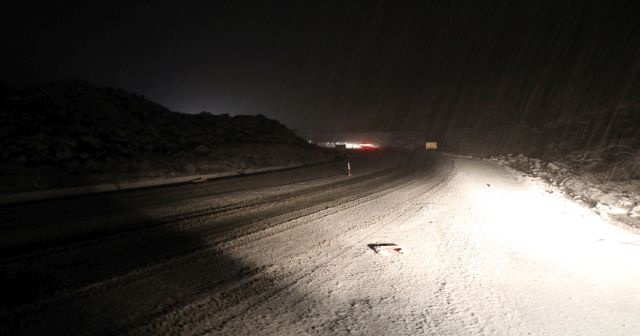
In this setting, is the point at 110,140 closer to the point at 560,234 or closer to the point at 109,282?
the point at 109,282

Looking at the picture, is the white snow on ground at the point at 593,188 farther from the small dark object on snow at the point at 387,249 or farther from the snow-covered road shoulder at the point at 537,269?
the small dark object on snow at the point at 387,249

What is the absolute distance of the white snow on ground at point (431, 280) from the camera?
3.68 meters

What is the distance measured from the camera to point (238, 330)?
3469 millimetres

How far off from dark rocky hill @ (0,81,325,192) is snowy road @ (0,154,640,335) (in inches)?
163

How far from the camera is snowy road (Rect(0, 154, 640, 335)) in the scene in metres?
3.71

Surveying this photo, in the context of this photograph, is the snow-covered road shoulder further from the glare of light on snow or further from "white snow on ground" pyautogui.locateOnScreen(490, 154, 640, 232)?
"white snow on ground" pyautogui.locateOnScreen(490, 154, 640, 232)

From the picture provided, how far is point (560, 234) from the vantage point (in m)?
7.16

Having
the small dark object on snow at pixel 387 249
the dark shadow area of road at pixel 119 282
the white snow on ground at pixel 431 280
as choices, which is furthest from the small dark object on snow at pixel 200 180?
the small dark object on snow at pixel 387 249

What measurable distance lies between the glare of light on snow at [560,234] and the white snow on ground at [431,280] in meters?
0.04

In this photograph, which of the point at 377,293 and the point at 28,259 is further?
the point at 28,259

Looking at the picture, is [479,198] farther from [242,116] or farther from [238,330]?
[242,116]

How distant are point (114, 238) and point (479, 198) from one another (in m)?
9.97

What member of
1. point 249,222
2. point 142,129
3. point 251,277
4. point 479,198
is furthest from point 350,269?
point 142,129

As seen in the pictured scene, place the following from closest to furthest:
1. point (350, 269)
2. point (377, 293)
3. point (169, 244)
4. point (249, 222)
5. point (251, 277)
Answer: point (377, 293) < point (251, 277) < point (350, 269) < point (169, 244) < point (249, 222)
